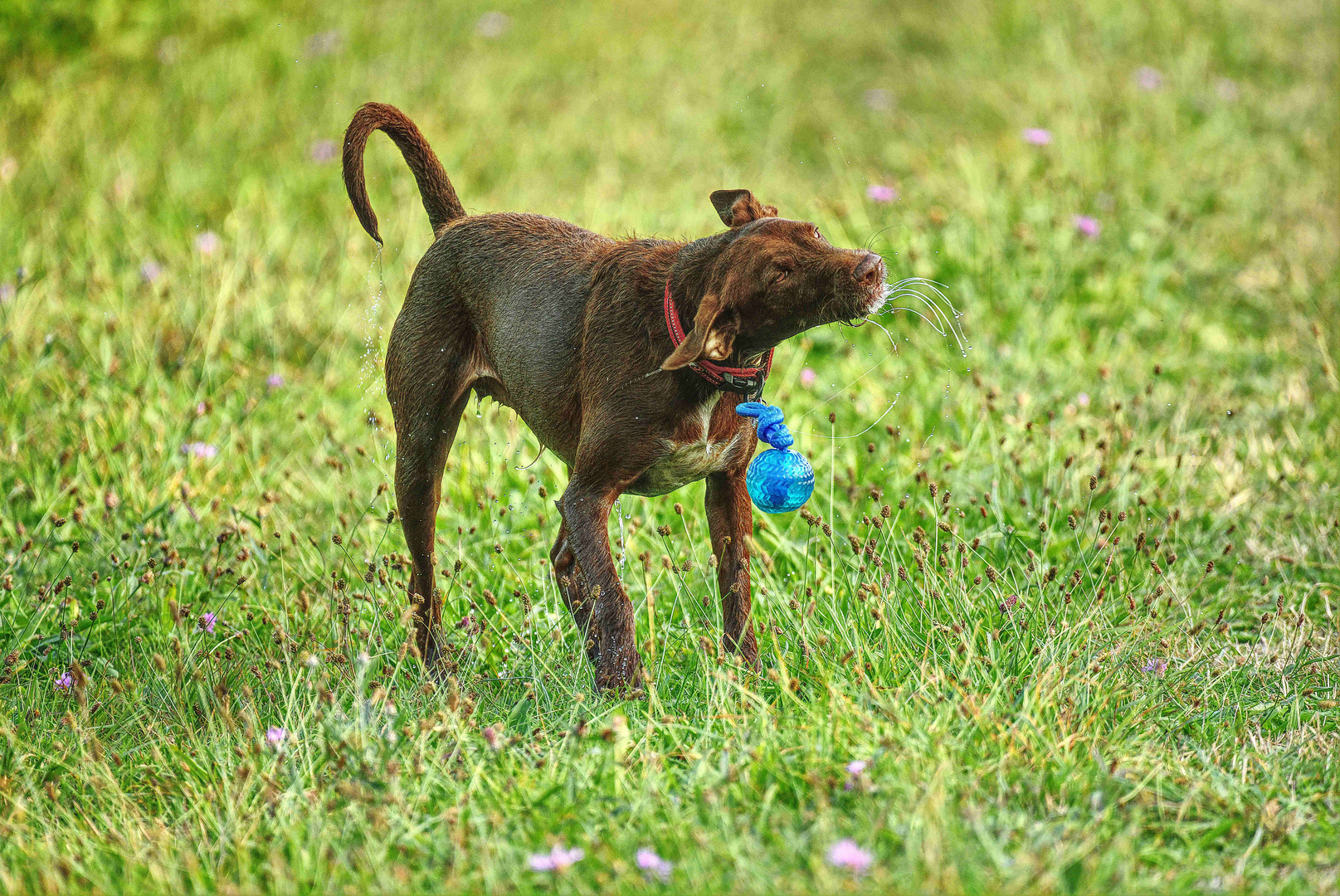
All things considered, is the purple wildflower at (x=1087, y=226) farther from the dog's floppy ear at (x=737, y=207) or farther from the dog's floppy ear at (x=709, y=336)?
the dog's floppy ear at (x=709, y=336)

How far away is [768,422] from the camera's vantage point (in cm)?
283

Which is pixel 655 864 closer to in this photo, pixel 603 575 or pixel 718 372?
pixel 603 575

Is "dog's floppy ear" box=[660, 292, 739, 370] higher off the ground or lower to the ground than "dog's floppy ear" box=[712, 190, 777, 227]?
lower

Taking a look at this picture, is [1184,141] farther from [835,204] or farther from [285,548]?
[285,548]

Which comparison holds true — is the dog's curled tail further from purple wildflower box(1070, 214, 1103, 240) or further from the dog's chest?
purple wildflower box(1070, 214, 1103, 240)

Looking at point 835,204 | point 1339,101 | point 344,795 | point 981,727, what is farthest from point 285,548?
point 1339,101

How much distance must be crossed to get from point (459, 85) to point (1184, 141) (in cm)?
410

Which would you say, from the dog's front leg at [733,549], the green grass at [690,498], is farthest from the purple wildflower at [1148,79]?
the dog's front leg at [733,549]

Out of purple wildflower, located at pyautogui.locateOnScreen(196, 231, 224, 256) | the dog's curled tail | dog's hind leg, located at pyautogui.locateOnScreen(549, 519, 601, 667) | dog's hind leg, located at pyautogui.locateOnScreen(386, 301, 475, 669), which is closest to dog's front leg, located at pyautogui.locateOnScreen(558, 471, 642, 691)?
dog's hind leg, located at pyautogui.locateOnScreen(549, 519, 601, 667)

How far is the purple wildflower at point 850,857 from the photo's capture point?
2.09 meters

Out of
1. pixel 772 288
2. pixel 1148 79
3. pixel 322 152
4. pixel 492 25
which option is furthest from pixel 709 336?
pixel 492 25

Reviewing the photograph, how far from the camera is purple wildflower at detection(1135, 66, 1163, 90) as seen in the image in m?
7.49

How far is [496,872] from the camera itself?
7.39 ft

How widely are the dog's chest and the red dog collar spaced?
0.28ft
